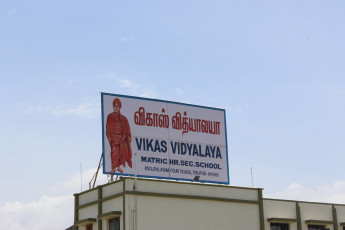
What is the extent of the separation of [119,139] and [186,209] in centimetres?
575

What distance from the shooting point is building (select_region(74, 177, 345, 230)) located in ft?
103

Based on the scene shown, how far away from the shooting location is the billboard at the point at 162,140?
1379 inches

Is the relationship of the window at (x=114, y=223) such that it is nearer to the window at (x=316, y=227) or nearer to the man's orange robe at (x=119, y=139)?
the man's orange robe at (x=119, y=139)

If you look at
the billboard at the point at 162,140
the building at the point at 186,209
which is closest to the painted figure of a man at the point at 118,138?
the billboard at the point at 162,140

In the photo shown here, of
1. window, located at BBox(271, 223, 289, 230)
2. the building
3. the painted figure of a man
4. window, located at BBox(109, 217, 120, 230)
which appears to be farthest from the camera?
window, located at BBox(271, 223, 289, 230)

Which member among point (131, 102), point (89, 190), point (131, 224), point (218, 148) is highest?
point (131, 102)

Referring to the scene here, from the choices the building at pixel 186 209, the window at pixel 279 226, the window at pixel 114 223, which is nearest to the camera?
the building at pixel 186 209

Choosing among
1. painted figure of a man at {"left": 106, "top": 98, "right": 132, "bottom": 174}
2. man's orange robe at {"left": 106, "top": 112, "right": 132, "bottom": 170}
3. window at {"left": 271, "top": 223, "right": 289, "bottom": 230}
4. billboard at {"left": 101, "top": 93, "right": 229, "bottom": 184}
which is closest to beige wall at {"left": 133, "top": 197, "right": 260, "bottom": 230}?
window at {"left": 271, "top": 223, "right": 289, "bottom": 230}

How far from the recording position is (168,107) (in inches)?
1470

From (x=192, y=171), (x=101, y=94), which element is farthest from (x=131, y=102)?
(x=192, y=171)

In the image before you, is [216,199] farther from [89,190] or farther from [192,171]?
[89,190]

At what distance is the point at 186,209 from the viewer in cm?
3291

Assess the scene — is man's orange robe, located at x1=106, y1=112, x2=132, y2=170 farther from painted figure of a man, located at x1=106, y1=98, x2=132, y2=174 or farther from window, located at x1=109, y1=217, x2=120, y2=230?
window, located at x1=109, y1=217, x2=120, y2=230

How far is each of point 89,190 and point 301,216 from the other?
12840mm
